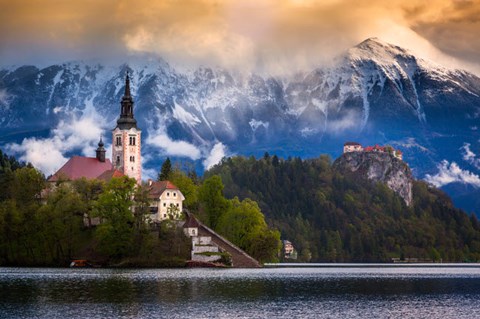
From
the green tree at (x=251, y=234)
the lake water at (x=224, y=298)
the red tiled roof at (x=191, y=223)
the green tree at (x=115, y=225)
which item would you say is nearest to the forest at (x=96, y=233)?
the green tree at (x=115, y=225)

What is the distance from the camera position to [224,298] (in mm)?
102375

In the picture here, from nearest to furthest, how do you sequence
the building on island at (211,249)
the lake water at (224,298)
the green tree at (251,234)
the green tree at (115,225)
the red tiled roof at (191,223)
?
1. the lake water at (224,298)
2. the green tree at (115,225)
3. the building on island at (211,249)
4. the red tiled roof at (191,223)
5. the green tree at (251,234)

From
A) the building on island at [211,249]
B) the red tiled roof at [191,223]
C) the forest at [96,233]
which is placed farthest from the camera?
the red tiled roof at [191,223]

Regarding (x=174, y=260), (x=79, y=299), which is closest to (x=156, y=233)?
(x=174, y=260)

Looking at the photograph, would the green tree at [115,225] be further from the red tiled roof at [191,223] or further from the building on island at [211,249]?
the building on island at [211,249]

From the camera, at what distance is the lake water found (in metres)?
88.6

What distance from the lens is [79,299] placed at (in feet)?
320

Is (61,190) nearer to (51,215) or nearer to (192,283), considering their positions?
(51,215)

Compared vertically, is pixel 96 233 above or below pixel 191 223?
below

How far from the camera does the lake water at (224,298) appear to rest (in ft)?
291

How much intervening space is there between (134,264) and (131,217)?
8.88m

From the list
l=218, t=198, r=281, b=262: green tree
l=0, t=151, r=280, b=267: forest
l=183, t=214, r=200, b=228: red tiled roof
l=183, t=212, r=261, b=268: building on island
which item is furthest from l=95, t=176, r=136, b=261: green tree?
l=218, t=198, r=281, b=262: green tree

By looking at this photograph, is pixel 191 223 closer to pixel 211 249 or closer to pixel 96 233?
pixel 211 249

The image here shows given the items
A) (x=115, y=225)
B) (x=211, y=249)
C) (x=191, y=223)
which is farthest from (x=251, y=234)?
(x=115, y=225)
